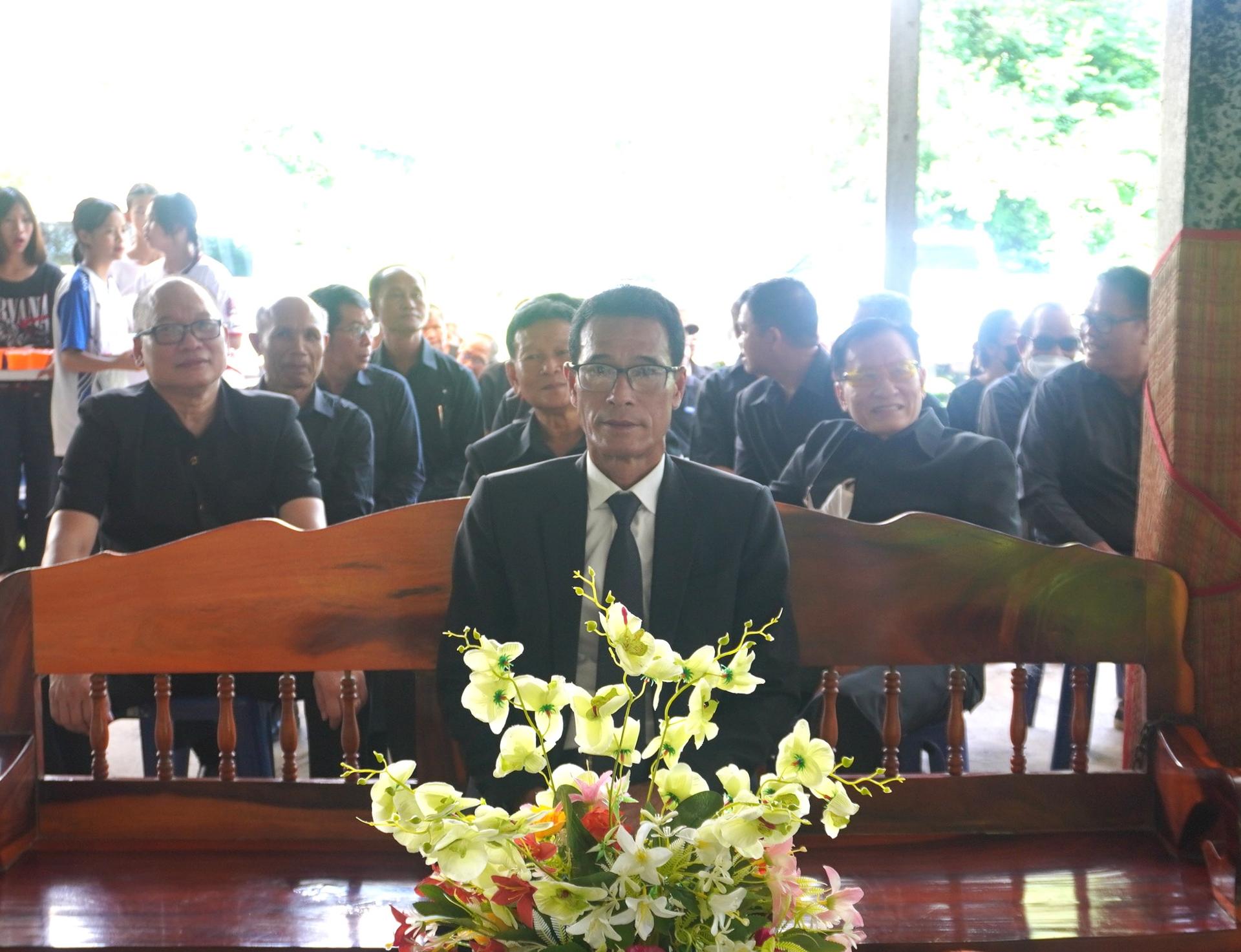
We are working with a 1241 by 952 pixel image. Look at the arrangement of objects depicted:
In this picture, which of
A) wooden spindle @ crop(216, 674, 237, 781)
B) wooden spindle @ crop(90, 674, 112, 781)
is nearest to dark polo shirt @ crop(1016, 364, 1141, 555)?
wooden spindle @ crop(216, 674, 237, 781)

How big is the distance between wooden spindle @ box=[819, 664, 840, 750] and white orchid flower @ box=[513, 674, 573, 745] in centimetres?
127

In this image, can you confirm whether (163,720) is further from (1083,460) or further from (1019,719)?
(1083,460)

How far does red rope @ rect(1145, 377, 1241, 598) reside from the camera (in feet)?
7.46

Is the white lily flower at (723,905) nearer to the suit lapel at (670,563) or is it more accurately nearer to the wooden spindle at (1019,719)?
the suit lapel at (670,563)

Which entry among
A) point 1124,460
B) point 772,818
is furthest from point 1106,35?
point 772,818

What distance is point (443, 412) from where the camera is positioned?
4.87 m

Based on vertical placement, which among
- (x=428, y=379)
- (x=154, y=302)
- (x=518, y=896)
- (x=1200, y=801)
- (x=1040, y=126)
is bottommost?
(x=1200, y=801)

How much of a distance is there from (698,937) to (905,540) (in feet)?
4.64

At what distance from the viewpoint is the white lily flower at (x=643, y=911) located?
1008 mm

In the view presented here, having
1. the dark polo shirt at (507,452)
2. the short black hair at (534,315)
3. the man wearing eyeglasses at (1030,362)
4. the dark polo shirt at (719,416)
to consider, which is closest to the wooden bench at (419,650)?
the dark polo shirt at (507,452)

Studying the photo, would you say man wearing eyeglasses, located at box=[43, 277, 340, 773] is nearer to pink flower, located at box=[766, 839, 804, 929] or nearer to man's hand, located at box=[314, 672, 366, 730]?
man's hand, located at box=[314, 672, 366, 730]

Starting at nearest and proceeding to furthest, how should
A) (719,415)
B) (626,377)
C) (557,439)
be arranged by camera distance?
(626,377) → (557,439) → (719,415)

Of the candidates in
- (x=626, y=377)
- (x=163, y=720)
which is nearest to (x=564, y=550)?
(x=626, y=377)

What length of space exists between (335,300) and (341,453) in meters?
0.84
